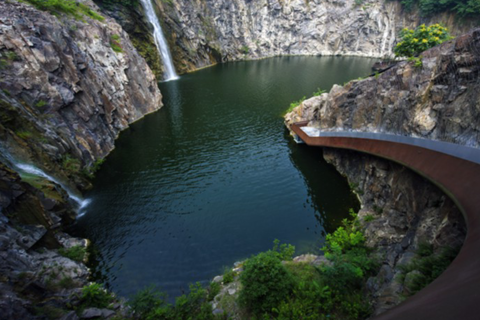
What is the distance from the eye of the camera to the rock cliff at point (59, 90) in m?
18.2

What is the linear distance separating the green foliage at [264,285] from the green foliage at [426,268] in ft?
12.8

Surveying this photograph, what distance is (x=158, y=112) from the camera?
36469 millimetres

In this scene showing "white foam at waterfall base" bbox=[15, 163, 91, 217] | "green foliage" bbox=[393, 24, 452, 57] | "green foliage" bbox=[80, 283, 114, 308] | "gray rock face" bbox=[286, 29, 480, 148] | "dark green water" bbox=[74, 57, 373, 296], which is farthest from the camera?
"green foliage" bbox=[393, 24, 452, 57]

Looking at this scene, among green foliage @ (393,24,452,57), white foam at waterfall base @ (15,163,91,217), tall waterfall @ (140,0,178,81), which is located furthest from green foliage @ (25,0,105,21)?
green foliage @ (393,24,452,57)

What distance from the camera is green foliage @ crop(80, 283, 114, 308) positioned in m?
11.5

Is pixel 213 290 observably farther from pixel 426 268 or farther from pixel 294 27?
pixel 294 27

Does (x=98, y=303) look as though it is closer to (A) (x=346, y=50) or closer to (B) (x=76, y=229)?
(B) (x=76, y=229)

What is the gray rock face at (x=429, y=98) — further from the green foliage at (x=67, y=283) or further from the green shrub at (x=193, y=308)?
the green foliage at (x=67, y=283)

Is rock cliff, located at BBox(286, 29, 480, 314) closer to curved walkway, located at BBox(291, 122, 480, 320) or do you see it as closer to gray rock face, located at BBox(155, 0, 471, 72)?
curved walkway, located at BBox(291, 122, 480, 320)

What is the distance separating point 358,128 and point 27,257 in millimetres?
22999

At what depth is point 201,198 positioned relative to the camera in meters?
19.5

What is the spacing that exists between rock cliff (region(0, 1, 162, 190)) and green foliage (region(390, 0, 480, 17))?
238 ft

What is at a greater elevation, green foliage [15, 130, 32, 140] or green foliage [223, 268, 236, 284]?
green foliage [15, 130, 32, 140]

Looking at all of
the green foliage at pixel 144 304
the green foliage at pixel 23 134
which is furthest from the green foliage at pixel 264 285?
the green foliage at pixel 23 134
